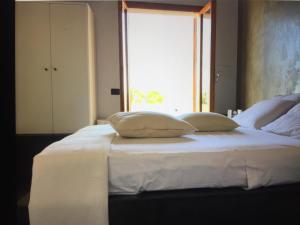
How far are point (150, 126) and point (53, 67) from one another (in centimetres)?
186

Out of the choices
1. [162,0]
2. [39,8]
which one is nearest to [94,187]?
[39,8]

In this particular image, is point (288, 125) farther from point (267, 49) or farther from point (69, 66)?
point (69, 66)

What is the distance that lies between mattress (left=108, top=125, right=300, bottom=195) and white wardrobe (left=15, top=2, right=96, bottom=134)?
1745mm

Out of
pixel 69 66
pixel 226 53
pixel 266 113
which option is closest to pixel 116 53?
pixel 69 66

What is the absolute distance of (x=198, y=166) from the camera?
1240mm

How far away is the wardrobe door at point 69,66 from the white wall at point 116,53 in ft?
1.27

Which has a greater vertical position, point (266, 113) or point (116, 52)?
point (116, 52)

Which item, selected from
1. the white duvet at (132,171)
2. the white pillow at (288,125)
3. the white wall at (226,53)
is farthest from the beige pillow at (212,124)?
the white wall at (226,53)

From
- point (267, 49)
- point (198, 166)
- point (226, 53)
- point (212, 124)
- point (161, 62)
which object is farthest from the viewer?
point (161, 62)

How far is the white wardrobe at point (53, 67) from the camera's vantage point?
284 cm

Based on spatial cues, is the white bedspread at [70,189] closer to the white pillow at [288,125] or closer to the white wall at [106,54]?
the white pillow at [288,125]

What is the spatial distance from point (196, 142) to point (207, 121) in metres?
0.51

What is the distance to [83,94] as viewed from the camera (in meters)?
2.93

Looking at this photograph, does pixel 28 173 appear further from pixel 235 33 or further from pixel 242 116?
pixel 235 33
